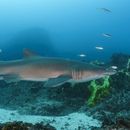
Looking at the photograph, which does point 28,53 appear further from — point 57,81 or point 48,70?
point 57,81

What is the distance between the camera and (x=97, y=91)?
1059 centimetres

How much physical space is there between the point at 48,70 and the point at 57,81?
0.73 m

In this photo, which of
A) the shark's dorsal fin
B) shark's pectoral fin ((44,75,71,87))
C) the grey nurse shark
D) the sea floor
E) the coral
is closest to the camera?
shark's pectoral fin ((44,75,71,87))

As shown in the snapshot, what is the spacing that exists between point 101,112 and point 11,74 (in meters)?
2.54

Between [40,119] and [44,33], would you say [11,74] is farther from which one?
[44,33]

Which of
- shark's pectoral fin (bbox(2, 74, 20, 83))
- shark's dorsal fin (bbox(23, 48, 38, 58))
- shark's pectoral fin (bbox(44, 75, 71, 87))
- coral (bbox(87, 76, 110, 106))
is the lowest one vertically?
coral (bbox(87, 76, 110, 106))

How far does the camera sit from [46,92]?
39.7 ft

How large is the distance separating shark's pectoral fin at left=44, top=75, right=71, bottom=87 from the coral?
223cm

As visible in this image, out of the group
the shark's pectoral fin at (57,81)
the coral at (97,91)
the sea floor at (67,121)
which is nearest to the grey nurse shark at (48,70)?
the shark's pectoral fin at (57,81)

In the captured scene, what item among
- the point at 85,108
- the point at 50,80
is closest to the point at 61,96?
the point at 85,108

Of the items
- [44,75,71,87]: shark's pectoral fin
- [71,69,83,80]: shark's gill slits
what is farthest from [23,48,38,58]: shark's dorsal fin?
[71,69,83,80]: shark's gill slits

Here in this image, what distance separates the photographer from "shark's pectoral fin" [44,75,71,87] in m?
7.66

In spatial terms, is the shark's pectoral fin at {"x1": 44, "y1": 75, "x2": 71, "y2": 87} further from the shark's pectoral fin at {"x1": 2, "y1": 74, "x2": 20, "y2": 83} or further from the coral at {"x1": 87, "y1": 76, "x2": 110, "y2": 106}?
the coral at {"x1": 87, "y1": 76, "x2": 110, "y2": 106}

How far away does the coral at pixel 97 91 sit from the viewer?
1028 cm
